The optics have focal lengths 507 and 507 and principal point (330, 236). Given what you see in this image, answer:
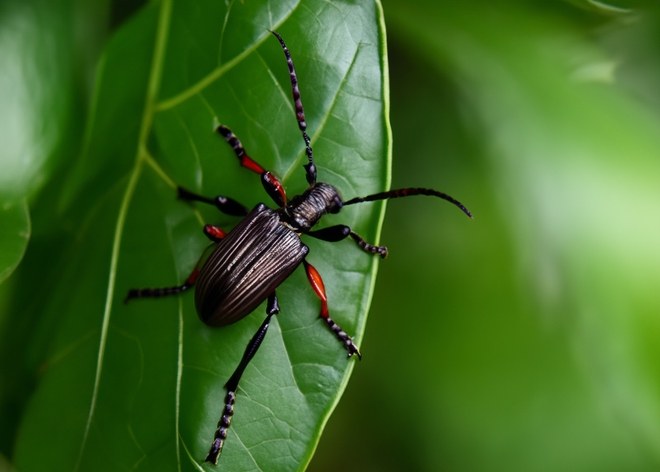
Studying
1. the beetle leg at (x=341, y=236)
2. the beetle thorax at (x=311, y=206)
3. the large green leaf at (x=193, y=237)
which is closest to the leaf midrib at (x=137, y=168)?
the large green leaf at (x=193, y=237)

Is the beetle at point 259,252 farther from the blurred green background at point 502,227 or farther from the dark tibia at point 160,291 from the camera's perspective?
the blurred green background at point 502,227

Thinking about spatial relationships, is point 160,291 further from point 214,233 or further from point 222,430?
point 222,430

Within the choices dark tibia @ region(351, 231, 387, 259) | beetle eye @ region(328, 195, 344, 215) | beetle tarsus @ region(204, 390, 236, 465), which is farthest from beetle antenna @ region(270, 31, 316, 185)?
beetle tarsus @ region(204, 390, 236, 465)

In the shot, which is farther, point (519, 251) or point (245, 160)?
point (519, 251)

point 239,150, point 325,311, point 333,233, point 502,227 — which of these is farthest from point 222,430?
point 502,227

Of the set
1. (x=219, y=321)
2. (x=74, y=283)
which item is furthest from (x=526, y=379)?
(x=74, y=283)

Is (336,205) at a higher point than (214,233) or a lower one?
higher

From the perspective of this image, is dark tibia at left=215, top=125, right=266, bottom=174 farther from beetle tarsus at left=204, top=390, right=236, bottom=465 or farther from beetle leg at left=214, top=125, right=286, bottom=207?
beetle tarsus at left=204, top=390, right=236, bottom=465
